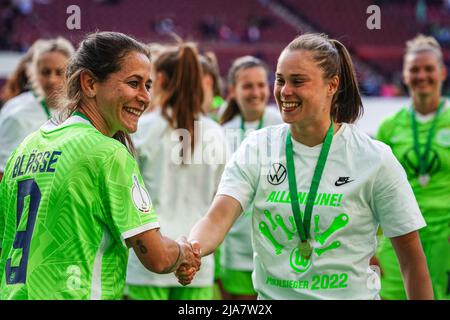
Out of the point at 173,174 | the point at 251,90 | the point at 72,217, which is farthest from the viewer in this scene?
the point at 251,90

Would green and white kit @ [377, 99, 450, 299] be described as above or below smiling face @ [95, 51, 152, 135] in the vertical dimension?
below

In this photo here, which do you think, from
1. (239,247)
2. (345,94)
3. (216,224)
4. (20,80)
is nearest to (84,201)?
(216,224)

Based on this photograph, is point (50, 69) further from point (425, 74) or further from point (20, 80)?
point (425, 74)

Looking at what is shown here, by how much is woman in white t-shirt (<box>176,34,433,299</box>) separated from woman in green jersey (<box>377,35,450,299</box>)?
2.50m

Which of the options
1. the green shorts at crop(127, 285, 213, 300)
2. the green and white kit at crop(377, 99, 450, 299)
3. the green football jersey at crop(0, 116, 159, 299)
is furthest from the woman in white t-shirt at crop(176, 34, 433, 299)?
the green and white kit at crop(377, 99, 450, 299)

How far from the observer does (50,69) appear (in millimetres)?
5863

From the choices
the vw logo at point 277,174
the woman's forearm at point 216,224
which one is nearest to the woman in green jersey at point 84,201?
the woman's forearm at point 216,224

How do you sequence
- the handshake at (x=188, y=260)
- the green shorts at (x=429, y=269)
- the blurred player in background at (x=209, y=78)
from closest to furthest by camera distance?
the handshake at (x=188, y=260) < the green shorts at (x=429, y=269) < the blurred player in background at (x=209, y=78)

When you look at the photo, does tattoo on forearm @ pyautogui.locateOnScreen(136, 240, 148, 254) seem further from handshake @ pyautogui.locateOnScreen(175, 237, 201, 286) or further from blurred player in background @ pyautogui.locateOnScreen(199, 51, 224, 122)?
blurred player in background @ pyautogui.locateOnScreen(199, 51, 224, 122)

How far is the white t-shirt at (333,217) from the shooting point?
3.27m

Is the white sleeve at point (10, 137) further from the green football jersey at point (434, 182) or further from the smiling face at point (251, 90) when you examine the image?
the green football jersey at point (434, 182)

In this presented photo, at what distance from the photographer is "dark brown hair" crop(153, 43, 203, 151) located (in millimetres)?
5211

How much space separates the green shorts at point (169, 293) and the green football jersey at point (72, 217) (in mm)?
2258

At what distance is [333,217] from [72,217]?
1158mm
